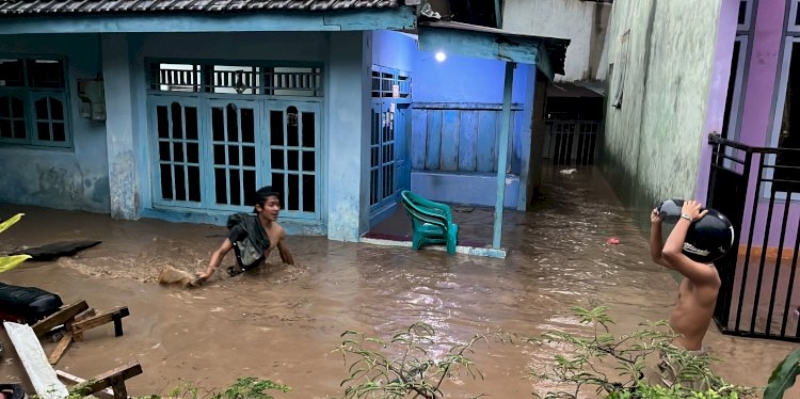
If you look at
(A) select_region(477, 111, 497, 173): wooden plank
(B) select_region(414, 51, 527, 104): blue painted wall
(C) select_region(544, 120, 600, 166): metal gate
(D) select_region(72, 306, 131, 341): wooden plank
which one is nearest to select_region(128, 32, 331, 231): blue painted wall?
(B) select_region(414, 51, 527, 104): blue painted wall

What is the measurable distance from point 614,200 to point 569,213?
7.03ft

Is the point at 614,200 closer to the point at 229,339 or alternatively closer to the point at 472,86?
the point at 472,86

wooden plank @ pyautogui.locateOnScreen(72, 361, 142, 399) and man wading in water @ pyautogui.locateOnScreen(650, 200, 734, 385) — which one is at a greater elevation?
man wading in water @ pyautogui.locateOnScreen(650, 200, 734, 385)

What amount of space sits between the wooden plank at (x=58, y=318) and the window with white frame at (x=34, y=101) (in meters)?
5.79

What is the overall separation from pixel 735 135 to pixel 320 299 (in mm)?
5926

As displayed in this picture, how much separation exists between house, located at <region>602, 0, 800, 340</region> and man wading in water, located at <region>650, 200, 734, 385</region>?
128 cm

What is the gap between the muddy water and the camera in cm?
427

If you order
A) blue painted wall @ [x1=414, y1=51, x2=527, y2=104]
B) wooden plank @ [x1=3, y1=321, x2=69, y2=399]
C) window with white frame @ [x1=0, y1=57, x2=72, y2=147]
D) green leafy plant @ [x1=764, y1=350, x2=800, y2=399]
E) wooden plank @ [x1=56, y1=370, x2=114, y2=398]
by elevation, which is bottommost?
wooden plank @ [x1=56, y1=370, x2=114, y2=398]

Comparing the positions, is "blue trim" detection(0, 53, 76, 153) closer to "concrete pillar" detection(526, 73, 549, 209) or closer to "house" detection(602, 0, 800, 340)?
"concrete pillar" detection(526, 73, 549, 209)

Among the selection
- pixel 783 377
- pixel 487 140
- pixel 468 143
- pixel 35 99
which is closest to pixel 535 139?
pixel 487 140

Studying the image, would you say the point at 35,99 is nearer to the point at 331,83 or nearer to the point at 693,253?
the point at 331,83

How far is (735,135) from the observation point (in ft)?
24.0

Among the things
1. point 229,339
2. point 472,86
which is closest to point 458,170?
point 472,86

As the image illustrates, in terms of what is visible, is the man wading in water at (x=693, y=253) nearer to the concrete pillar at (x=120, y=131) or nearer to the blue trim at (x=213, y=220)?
the blue trim at (x=213, y=220)
